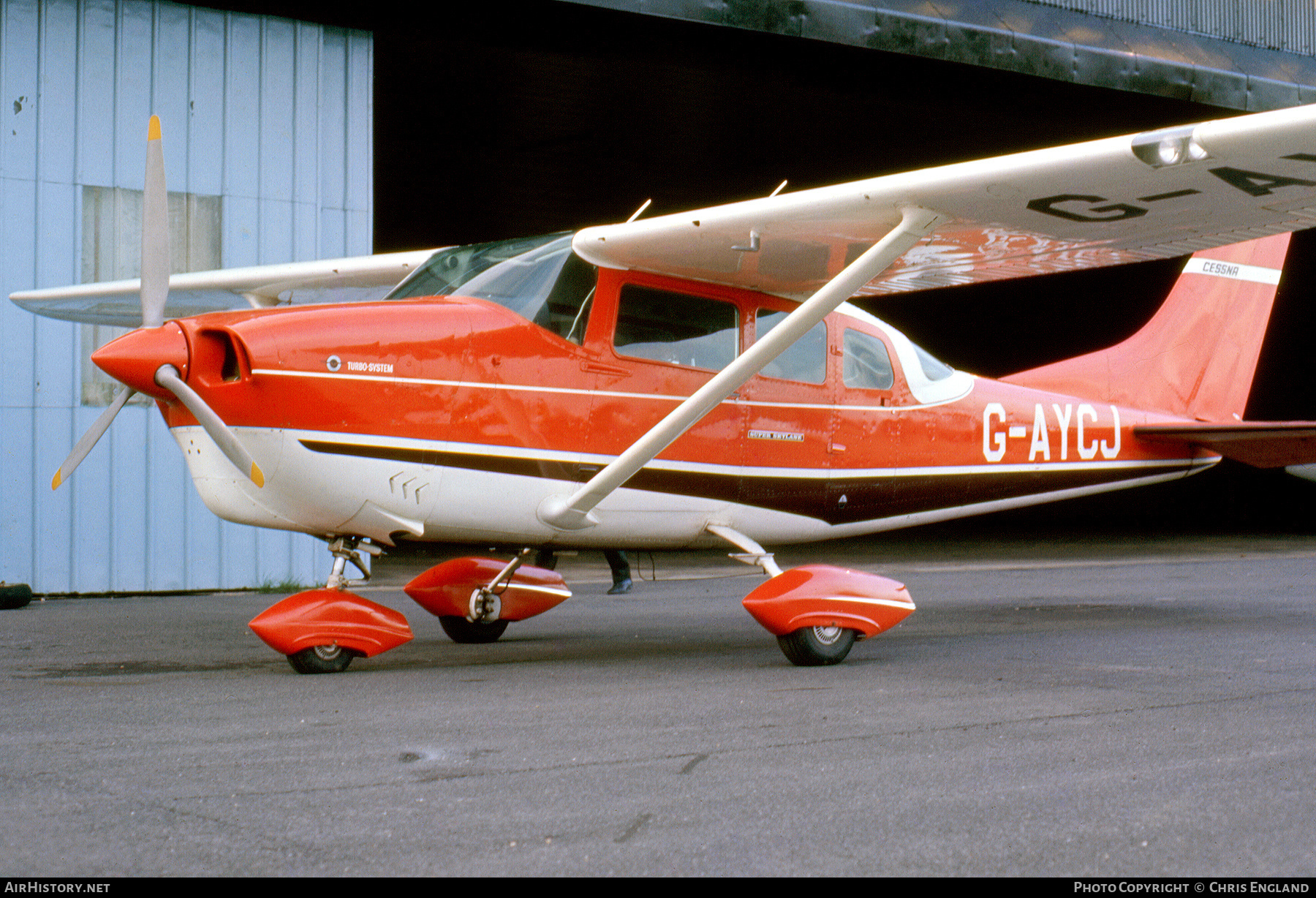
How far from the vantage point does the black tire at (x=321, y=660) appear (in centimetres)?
547

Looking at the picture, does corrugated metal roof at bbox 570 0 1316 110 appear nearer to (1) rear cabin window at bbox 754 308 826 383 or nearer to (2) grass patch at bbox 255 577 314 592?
(1) rear cabin window at bbox 754 308 826 383

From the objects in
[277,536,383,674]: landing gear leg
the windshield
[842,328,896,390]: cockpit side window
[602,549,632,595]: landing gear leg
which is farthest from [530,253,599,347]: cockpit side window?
[602,549,632,595]: landing gear leg

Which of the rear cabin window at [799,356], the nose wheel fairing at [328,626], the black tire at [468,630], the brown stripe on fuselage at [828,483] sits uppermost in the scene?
the rear cabin window at [799,356]

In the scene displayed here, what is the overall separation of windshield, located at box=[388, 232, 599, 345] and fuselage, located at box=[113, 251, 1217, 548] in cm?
3

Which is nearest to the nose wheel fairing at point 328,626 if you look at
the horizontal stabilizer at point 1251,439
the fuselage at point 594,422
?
the fuselage at point 594,422

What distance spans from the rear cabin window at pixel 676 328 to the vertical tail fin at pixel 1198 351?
301 cm

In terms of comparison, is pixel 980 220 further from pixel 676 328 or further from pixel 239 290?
pixel 239 290

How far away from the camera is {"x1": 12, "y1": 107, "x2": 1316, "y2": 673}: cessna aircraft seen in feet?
16.7

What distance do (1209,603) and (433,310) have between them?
686 cm

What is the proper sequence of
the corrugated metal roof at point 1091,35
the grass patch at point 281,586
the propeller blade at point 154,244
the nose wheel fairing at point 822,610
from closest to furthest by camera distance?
1. the propeller blade at point 154,244
2. the nose wheel fairing at point 822,610
3. the grass patch at point 281,586
4. the corrugated metal roof at point 1091,35

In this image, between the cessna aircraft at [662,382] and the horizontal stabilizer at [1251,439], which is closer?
the cessna aircraft at [662,382]

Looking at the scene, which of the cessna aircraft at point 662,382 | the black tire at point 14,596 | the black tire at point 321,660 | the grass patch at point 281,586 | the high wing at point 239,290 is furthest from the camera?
the grass patch at point 281,586

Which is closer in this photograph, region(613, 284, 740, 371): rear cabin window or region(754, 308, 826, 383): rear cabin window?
region(613, 284, 740, 371): rear cabin window

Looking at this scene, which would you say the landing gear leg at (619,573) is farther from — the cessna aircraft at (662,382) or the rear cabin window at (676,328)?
the rear cabin window at (676,328)
